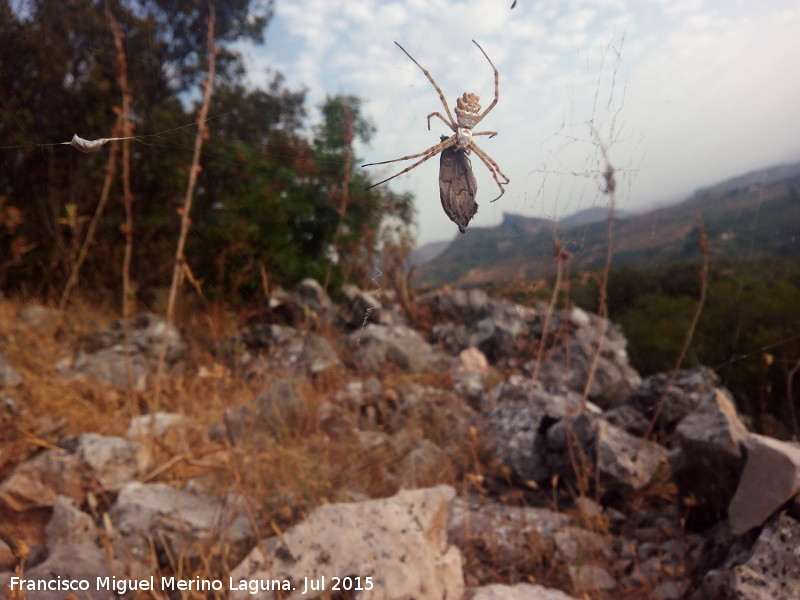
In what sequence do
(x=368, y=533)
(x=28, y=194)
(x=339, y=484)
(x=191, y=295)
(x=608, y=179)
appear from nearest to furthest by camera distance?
(x=608, y=179) < (x=368, y=533) < (x=339, y=484) < (x=191, y=295) < (x=28, y=194)

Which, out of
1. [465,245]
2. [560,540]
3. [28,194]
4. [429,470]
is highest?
[28,194]

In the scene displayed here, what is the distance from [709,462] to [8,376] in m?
4.06

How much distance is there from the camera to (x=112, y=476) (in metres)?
2.33

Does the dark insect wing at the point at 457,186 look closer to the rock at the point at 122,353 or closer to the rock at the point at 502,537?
the rock at the point at 502,537

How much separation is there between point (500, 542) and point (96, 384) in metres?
2.81

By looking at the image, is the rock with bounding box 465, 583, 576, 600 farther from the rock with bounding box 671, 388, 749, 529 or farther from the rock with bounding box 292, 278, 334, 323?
the rock with bounding box 292, 278, 334, 323

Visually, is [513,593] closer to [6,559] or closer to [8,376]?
[6,559]

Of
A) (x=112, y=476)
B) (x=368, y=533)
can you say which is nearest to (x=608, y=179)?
(x=368, y=533)

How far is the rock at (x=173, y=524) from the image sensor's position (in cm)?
183

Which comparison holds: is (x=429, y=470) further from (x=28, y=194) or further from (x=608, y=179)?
(x=28, y=194)

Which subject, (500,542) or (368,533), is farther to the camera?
(500,542)

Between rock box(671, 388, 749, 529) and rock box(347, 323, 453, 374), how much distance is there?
227 cm

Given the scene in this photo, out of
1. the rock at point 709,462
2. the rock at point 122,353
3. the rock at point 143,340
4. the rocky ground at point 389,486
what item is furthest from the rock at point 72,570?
the rock at point 143,340

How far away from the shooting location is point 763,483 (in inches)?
68.2
